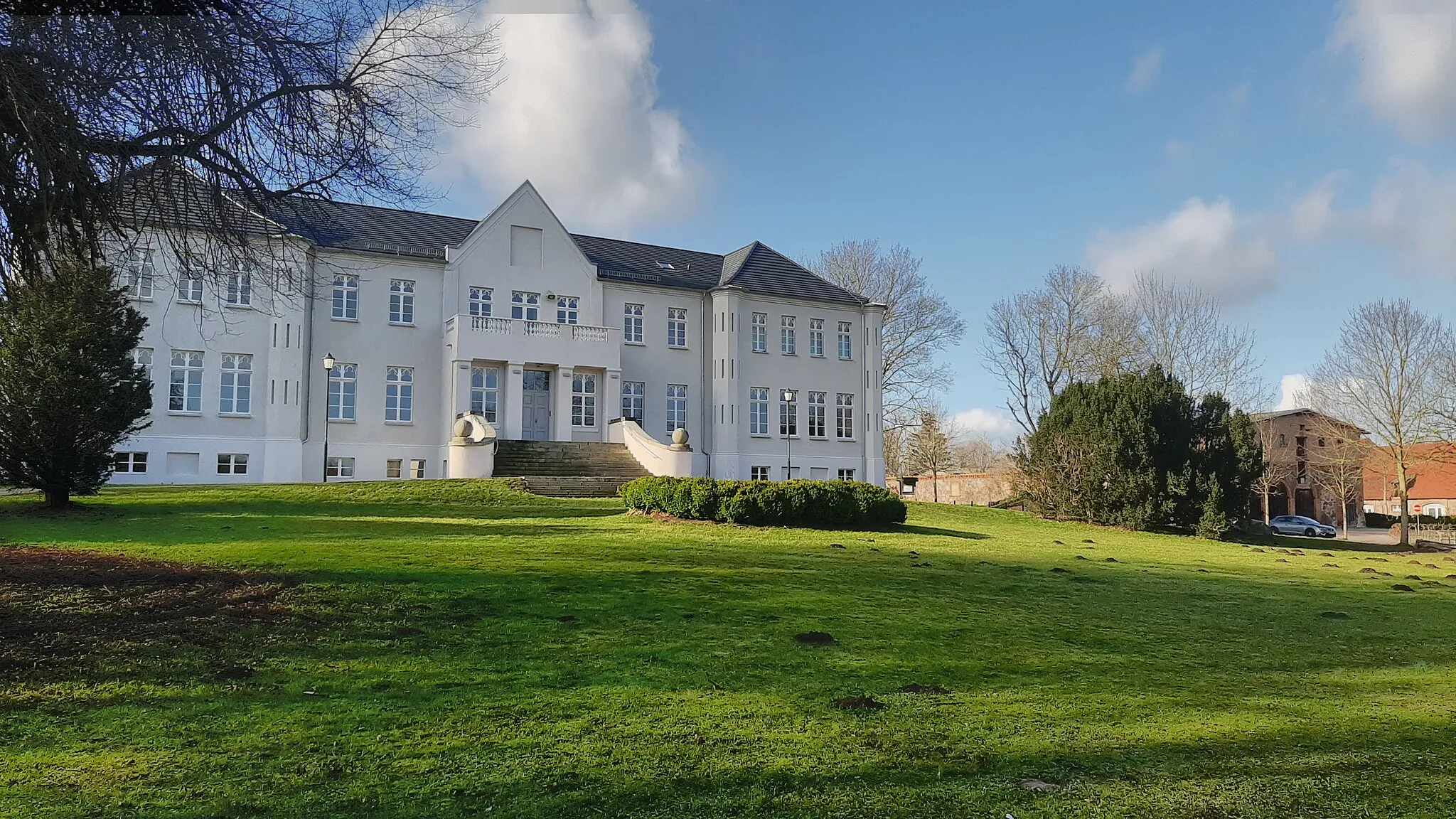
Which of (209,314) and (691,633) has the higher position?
(209,314)

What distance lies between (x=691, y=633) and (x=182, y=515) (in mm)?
13974


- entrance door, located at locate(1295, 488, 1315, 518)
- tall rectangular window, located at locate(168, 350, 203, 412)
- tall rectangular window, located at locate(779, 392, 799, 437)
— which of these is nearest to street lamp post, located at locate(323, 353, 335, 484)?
tall rectangular window, located at locate(168, 350, 203, 412)

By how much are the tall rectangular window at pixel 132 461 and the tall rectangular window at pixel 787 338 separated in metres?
23.2

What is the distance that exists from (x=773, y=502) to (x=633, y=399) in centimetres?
1872

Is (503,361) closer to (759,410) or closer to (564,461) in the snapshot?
(564,461)

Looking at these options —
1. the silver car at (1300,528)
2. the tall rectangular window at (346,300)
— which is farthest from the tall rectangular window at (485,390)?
the silver car at (1300,528)

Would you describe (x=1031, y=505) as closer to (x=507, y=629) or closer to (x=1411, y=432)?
(x=1411, y=432)

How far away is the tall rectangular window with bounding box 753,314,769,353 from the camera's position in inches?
1517

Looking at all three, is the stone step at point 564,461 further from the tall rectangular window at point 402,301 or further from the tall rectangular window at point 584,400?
the tall rectangular window at point 402,301

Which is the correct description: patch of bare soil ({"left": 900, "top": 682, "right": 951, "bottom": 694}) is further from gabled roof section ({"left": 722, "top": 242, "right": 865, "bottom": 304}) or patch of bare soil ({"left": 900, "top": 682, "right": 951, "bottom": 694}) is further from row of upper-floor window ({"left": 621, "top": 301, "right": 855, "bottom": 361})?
gabled roof section ({"left": 722, "top": 242, "right": 865, "bottom": 304})

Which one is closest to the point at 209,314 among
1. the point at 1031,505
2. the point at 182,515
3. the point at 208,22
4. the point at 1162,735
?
the point at 182,515

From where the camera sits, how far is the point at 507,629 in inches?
278

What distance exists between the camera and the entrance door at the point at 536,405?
33.8m

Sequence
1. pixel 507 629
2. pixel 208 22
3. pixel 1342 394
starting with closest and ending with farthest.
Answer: pixel 507 629 → pixel 208 22 → pixel 1342 394
